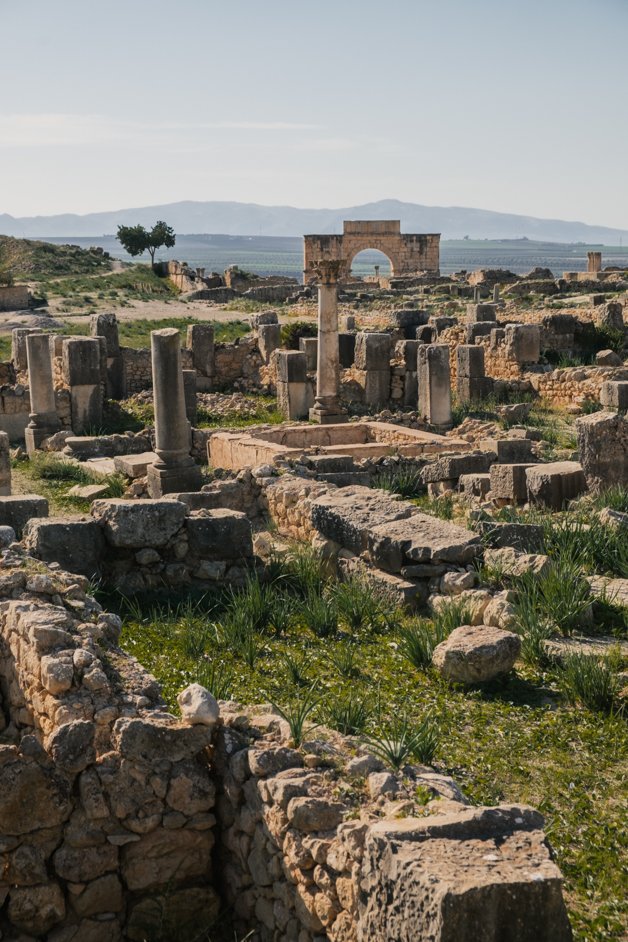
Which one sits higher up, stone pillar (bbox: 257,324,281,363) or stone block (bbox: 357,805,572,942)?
stone block (bbox: 357,805,572,942)

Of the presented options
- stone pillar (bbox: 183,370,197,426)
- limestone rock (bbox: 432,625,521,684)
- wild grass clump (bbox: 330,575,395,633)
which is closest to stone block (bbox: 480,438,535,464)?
stone pillar (bbox: 183,370,197,426)

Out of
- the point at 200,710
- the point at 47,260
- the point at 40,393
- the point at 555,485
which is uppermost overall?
the point at 47,260

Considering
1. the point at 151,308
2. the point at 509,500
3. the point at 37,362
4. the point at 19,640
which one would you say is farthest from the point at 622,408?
the point at 151,308

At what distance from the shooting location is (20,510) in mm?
11094

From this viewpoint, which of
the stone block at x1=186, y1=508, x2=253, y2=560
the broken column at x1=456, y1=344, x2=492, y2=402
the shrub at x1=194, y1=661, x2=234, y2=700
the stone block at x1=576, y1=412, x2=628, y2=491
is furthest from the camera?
the broken column at x1=456, y1=344, x2=492, y2=402

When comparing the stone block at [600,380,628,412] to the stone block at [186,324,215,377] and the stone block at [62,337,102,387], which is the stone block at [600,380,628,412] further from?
the stone block at [62,337,102,387]

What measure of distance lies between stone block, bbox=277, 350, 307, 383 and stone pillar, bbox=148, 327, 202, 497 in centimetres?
704

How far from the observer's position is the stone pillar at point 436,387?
20.8 metres

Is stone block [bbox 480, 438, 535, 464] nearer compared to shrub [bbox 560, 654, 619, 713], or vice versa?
shrub [bbox 560, 654, 619, 713]

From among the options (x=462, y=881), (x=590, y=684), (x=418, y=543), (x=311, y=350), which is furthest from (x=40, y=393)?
(x=462, y=881)

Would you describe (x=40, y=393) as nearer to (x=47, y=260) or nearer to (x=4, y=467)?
(x=4, y=467)

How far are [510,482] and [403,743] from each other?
8608mm

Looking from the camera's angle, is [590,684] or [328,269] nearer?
[590,684]

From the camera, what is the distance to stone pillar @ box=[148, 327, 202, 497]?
15.2 m
